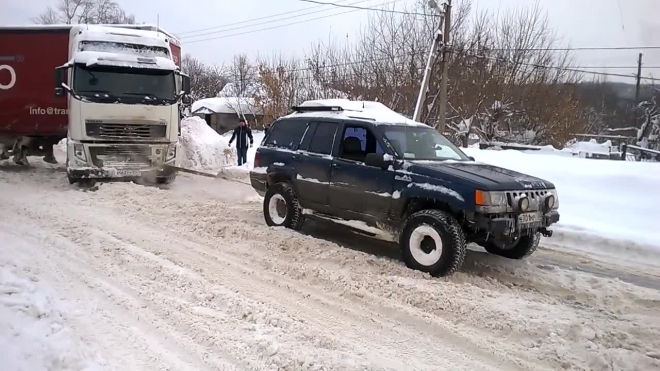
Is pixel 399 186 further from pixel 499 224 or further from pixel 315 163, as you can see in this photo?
pixel 315 163

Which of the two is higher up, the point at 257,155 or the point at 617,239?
the point at 257,155

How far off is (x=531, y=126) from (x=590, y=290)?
86.7 feet

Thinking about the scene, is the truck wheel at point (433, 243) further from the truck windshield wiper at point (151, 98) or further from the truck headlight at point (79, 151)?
the truck headlight at point (79, 151)

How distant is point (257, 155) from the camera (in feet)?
27.8

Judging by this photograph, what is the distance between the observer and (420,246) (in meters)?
5.96

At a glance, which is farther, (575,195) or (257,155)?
(575,195)

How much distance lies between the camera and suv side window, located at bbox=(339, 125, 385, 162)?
6.77m

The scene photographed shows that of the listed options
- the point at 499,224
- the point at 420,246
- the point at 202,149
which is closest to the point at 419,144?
the point at 420,246

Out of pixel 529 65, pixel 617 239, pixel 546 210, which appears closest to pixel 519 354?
pixel 546 210

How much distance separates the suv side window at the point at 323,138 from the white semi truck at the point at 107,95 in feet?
17.3

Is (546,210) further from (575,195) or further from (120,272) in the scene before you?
(575,195)

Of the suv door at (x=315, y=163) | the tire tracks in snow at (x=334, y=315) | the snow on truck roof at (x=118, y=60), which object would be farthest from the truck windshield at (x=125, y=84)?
the tire tracks in snow at (x=334, y=315)

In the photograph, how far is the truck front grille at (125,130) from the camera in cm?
1071

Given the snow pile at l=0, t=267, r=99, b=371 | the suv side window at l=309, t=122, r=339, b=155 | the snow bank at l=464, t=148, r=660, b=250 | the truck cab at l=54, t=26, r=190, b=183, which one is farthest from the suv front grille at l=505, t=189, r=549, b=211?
the truck cab at l=54, t=26, r=190, b=183
